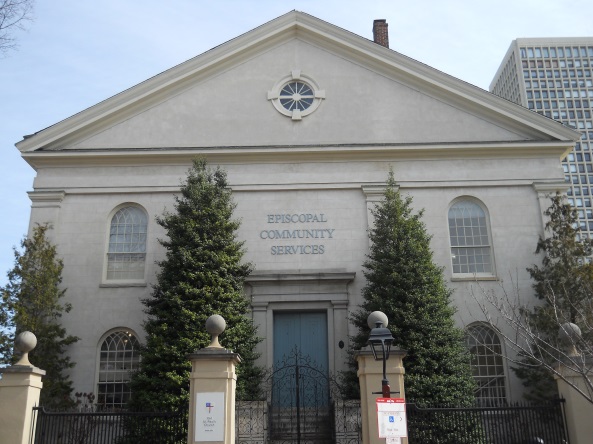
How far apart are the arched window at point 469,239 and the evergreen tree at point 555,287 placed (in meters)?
1.43

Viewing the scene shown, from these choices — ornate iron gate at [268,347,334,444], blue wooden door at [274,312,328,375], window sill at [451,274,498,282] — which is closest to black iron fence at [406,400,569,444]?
ornate iron gate at [268,347,334,444]

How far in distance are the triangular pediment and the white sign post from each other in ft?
37.2

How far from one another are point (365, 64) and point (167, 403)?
12193 mm

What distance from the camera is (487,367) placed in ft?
61.9

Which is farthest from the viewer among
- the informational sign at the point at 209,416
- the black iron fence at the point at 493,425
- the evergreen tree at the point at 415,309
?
the evergreen tree at the point at 415,309

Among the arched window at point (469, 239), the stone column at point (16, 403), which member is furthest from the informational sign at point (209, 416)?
A: the arched window at point (469, 239)

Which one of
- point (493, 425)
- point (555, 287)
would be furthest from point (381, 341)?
point (555, 287)

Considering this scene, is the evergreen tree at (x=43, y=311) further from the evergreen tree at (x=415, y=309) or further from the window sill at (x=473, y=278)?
the window sill at (x=473, y=278)

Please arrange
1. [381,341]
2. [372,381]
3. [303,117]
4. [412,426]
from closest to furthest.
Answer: [381,341] → [372,381] → [412,426] → [303,117]

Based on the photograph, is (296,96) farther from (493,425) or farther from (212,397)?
(493,425)

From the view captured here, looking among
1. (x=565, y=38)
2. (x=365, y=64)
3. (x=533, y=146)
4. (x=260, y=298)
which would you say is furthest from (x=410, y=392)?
(x=565, y=38)

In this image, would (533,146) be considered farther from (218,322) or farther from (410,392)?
(218,322)

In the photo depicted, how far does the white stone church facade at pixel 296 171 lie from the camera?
19.4 m

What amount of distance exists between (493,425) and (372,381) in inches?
104
